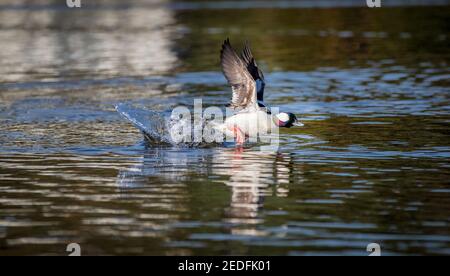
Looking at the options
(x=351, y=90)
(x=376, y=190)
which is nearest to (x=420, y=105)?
(x=351, y=90)

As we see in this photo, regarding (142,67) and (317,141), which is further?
(142,67)

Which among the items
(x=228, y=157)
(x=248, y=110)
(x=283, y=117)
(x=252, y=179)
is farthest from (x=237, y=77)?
(x=252, y=179)

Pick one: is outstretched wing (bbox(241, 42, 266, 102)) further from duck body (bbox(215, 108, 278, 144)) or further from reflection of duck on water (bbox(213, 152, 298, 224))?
reflection of duck on water (bbox(213, 152, 298, 224))

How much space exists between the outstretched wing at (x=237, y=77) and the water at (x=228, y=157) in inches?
33.7

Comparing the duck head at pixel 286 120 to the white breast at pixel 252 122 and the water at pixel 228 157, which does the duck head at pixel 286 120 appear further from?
the water at pixel 228 157

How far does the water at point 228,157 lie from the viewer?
9391 mm

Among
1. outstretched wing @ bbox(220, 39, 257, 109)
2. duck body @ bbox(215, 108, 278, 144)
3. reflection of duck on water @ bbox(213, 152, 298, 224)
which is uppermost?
outstretched wing @ bbox(220, 39, 257, 109)

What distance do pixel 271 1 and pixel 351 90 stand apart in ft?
82.3

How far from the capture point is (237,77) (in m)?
14.6

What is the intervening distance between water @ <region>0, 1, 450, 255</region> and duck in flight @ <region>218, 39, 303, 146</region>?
17.0 inches

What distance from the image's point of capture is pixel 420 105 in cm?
1809

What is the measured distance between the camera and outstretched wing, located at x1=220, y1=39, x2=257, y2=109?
1426 centimetres

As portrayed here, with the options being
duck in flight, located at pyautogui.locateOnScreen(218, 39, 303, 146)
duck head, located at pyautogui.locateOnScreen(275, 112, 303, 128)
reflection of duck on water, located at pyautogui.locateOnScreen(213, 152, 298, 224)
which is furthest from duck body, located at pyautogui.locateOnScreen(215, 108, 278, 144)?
reflection of duck on water, located at pyautogui.locateOnScreen(213, 152, 298, 224)
